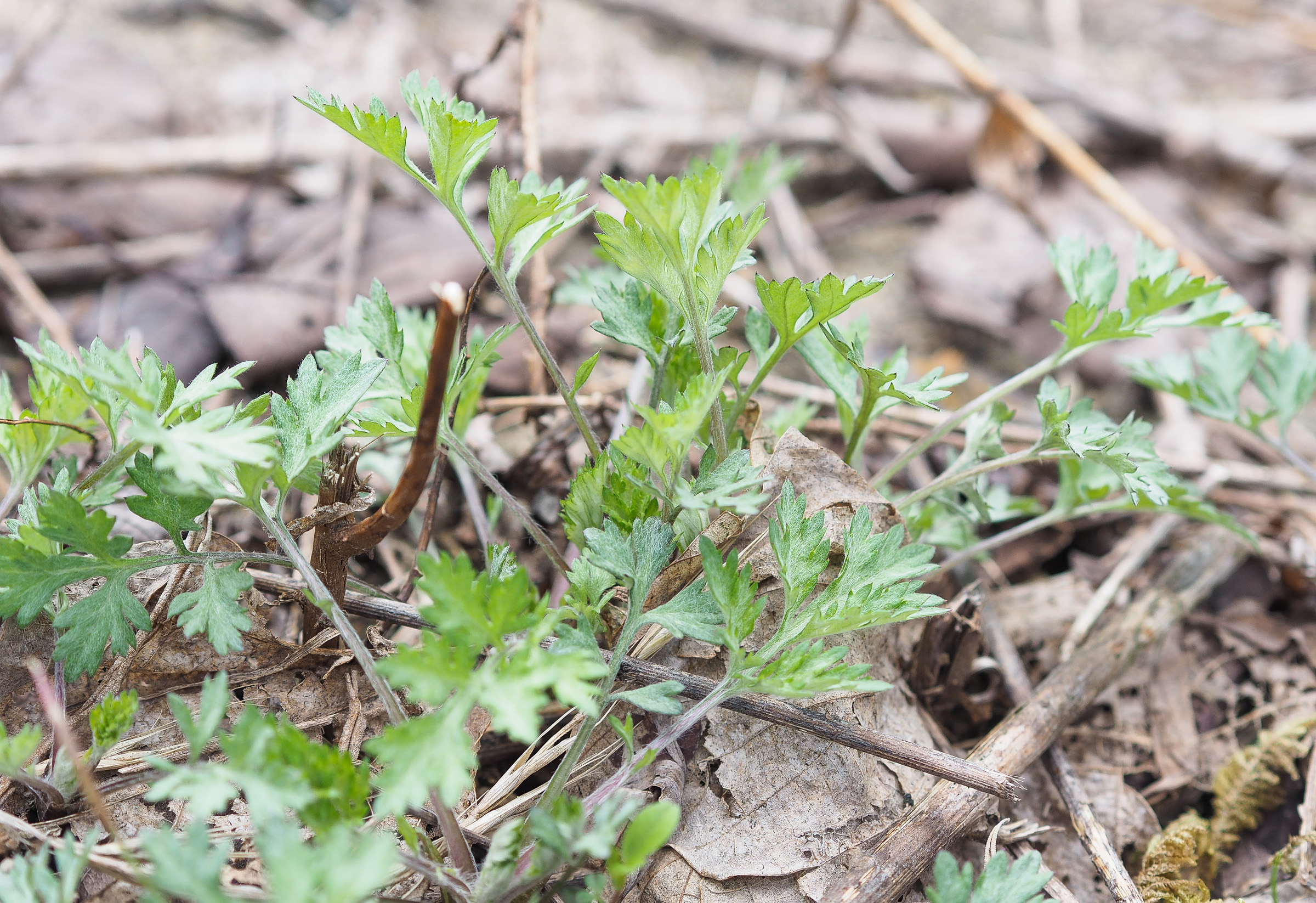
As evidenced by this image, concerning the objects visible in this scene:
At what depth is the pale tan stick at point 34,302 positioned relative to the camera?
2.56 m

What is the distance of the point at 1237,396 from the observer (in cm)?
222

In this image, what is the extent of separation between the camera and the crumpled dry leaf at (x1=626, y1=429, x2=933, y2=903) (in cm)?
147

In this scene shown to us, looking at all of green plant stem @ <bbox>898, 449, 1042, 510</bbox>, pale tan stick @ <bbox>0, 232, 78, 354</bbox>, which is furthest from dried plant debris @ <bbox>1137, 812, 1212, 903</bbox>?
pale tan stick @ <bbox>0, 232, 78, 354</bbox>

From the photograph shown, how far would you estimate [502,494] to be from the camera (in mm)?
1630

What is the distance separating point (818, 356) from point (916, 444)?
1.07 feet

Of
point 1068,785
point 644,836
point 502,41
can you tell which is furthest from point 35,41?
point 1068,785

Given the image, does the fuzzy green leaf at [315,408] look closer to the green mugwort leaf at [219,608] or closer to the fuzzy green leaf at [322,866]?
Answer: the green mugwort leaf at [219,608]

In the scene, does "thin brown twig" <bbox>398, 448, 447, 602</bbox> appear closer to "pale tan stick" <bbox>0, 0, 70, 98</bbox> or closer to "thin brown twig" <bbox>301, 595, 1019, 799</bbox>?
"thin brown twig" <bbox>301, 595, 1019, 799</bbox>

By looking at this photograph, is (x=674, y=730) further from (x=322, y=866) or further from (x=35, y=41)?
(x=35, y=41)

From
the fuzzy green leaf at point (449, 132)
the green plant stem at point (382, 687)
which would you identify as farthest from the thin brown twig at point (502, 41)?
the green plant stem at point (382, 687)

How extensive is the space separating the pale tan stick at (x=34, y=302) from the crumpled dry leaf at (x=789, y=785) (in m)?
2.16

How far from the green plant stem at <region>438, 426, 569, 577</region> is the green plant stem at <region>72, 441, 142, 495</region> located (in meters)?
0.55

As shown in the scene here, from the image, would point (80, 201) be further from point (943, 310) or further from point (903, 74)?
point (903, 74)

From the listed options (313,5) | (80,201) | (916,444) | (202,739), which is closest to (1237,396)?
(916,444)
